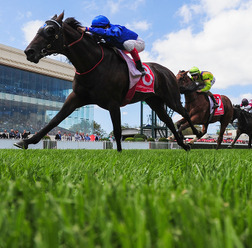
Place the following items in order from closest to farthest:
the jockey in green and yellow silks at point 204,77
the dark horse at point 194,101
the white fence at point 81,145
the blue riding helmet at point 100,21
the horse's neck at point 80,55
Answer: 1. the horse's neck at point 80,55
2. the blue riding helmet at point 100,21
3. the dark horse at point 194,101
4. the jockey in green and yellow silks at point 204,77
5. the white fence at point 81,145

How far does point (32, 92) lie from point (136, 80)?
4447cm

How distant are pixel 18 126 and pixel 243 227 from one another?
4559cm

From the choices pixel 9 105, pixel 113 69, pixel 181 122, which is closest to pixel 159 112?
pixel 113 69

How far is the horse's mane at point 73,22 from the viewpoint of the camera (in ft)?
15.0

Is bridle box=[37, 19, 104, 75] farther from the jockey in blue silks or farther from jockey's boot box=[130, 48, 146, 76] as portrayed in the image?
jockey's boot box=[130, 48, 146, 76]

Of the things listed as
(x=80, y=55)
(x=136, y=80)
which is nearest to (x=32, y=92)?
(x=136, y=80)

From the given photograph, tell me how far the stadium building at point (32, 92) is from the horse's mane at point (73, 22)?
4004 cm

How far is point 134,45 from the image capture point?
5.04 metres

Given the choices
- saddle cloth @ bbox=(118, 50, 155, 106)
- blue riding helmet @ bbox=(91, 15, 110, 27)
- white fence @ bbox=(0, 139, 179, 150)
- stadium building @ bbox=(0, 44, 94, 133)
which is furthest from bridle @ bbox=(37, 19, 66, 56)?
stadium building @ bbox=(0, 44, 94, 133)

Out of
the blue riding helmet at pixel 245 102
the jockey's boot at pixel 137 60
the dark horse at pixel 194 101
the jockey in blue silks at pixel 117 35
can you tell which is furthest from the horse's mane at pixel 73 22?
the blue riding helmet at pixel 245 102

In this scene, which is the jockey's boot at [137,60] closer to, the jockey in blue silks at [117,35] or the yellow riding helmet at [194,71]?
the jockey in blue silks at [117,35]

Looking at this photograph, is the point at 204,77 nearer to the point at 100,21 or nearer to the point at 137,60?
the point at 137,60

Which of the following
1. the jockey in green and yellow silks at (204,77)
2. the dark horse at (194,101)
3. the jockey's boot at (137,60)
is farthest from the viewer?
the jockey in green and yellow silks at (204,77)

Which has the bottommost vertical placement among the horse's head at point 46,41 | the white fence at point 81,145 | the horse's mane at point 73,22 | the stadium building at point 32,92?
the white fence at point 81,145
